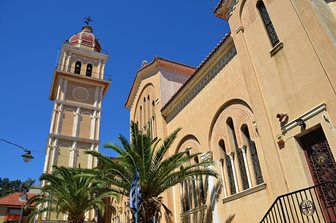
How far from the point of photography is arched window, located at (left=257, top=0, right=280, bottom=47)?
30.3ft

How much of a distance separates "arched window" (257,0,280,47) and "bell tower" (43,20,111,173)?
26.1m

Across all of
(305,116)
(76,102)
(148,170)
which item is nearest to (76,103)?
(76,102)

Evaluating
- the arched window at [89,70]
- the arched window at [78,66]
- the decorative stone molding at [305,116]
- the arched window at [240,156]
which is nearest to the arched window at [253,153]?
the arched window at [240,156]

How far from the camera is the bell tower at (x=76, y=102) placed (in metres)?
33.3

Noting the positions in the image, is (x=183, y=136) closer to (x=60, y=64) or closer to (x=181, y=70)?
(x=181, y=70)

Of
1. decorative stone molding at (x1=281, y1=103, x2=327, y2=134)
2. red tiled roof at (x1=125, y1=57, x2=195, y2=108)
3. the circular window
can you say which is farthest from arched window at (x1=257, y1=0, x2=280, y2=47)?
the circular window

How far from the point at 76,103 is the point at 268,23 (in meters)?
31.6

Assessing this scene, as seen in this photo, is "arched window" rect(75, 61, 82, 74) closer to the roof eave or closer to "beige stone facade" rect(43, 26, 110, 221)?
"beige stone facade" rect(43, 26, 110, 221)

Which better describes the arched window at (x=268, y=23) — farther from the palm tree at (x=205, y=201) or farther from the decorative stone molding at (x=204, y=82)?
the palm tree at (x=205, y=201)

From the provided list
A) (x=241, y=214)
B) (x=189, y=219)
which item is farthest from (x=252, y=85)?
(x=189, y=219)

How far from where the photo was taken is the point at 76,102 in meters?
37.0

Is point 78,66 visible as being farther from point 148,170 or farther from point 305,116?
point 305,116

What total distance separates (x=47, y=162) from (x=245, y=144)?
27502 millimetres

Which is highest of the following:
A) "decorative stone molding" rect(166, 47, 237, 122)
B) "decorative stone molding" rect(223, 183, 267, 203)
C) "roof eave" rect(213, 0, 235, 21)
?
"roof eave" rect(213, 0, 235, 21)
